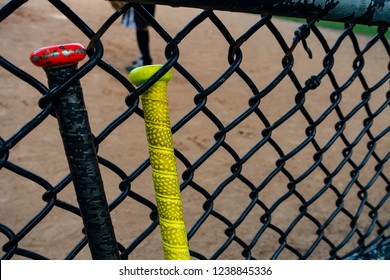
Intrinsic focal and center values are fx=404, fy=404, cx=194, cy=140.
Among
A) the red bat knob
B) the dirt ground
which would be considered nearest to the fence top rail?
the red bat knob

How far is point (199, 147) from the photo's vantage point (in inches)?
99.8

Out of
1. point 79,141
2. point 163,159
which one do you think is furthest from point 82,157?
point 163,159

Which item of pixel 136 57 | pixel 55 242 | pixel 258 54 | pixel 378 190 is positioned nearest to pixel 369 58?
pixel 258 54

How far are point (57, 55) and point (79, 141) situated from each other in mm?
118

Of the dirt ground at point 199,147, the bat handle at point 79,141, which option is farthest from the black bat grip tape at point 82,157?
the dirt ground at point 199,147

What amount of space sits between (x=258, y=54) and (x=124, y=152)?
8.98 ft

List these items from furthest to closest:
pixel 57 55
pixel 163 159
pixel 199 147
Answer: pixel 199 147, pixel 163 159, pixel 57 55

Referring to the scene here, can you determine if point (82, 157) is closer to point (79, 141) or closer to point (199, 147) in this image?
point (79, 141)

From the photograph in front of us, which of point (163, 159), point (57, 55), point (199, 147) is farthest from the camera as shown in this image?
point (199, 147)

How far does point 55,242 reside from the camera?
165 cm

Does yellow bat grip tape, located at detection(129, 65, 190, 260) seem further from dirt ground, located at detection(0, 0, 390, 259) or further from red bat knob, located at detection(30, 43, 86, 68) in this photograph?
dirt ground, located at detection(0, 0, 390, 259)

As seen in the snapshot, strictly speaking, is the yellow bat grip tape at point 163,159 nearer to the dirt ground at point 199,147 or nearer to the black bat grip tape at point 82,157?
the black bat grip tape at point 82,157

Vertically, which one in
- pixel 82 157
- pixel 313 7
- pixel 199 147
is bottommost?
pixel 82 157

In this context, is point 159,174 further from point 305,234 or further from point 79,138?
point 305,234
